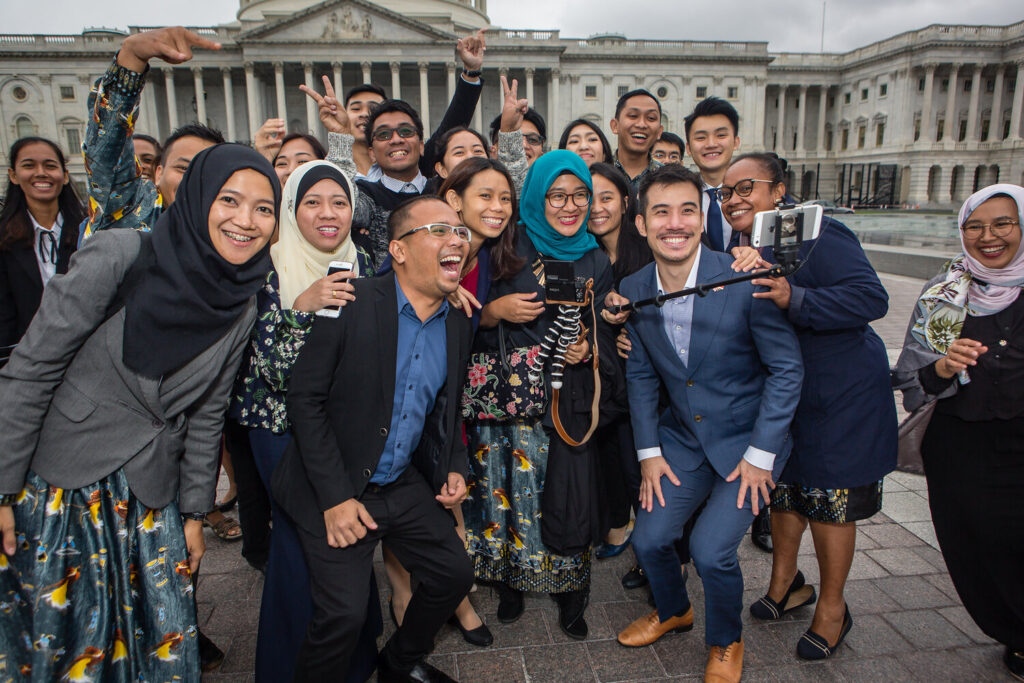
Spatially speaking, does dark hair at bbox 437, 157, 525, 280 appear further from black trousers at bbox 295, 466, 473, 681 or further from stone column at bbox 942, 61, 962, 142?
stone column at bbox 942, 61, 962, 142

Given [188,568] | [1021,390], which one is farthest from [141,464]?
[1021,390]

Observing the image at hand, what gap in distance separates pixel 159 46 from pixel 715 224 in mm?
3453

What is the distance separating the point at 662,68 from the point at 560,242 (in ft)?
193

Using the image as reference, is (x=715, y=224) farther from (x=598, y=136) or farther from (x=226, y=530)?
(x=226, y=530)

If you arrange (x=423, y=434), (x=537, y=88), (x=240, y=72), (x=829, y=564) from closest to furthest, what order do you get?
1. (x=423, y=434)
2. (x=829, y=564)
3. (x=240, y=72)
4. (x=537, y=88)

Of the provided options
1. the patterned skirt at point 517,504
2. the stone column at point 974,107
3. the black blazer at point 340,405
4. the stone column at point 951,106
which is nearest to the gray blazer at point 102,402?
the black blazer at point 340,405

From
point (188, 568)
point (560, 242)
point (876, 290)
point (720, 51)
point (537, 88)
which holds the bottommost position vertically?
point (188, 568)

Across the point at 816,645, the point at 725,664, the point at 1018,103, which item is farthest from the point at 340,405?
the point at 1018,103

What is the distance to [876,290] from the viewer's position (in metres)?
2.96

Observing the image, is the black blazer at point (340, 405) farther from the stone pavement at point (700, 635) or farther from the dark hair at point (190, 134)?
the dark hair at point (190, 134)

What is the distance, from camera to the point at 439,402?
2947mm

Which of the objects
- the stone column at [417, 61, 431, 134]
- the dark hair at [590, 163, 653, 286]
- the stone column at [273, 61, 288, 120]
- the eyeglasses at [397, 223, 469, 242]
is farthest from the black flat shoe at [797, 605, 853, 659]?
the stone column at [273, 61, 288, 120]

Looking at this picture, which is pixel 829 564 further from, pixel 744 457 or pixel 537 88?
pixel 537 88

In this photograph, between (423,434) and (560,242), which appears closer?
(423,434)
